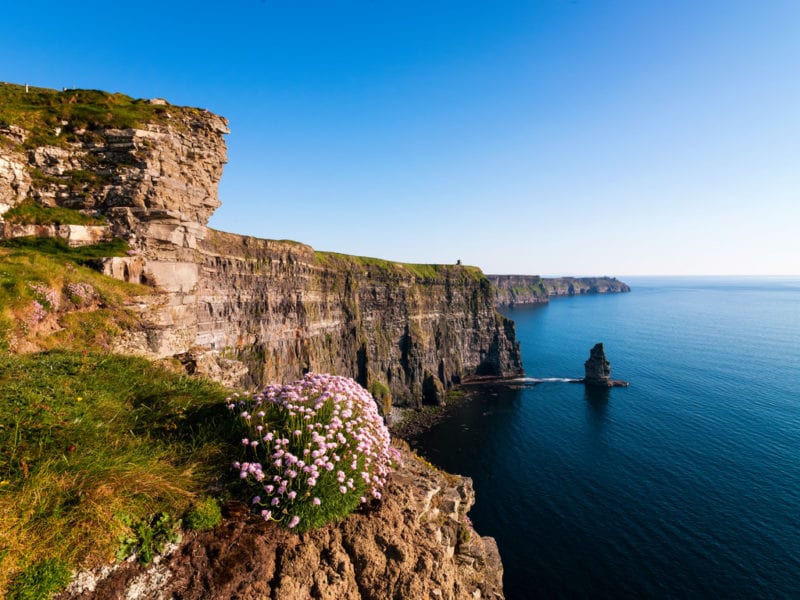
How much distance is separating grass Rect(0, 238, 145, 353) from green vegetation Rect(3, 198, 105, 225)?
926 mm

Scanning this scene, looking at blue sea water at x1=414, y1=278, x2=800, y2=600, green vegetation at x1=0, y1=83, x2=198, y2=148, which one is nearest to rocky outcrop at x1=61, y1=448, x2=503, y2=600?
green vegetation at x1=0, y1=83, x2=198, y2=148

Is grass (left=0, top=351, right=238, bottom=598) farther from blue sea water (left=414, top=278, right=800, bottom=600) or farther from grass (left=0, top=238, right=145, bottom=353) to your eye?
blue sea water (left=414, top=278, right=800, bottom=600)

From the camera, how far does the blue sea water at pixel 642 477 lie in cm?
3231

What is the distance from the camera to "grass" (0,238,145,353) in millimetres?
11414

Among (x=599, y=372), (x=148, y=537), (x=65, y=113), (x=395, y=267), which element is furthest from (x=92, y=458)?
(x=599, y=372)

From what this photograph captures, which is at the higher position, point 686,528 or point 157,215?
point 157,215

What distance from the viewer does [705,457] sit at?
5000 centimetres

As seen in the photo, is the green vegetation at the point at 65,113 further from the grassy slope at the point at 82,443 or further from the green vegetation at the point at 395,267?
the green vegetation at the point at 395,267

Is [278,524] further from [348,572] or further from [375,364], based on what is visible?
[375,364]

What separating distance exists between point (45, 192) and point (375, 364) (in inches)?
2526

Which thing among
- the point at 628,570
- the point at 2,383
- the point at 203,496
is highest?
the point at 2,383

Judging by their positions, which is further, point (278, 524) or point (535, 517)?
point (535, 517)

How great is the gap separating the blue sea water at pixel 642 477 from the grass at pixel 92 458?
116ft

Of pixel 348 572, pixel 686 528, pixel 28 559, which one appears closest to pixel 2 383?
pixel 28 559
